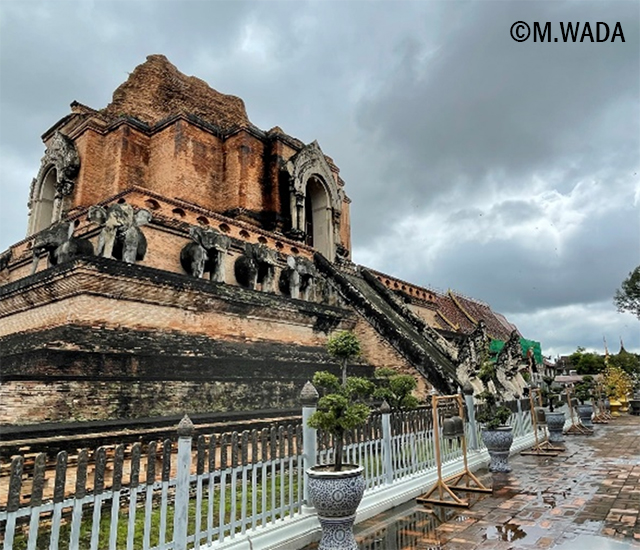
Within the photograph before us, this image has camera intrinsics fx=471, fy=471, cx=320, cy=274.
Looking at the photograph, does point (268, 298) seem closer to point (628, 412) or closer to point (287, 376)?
point (287, 376)

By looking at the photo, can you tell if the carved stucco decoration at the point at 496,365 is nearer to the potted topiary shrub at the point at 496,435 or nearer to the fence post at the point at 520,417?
the fence post at the point at 520,417

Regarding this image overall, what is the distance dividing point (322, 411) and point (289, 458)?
62 centimetres

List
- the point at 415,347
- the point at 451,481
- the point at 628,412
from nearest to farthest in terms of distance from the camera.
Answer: the point at 451,481 → the point at 415,347 → the point at 628,412

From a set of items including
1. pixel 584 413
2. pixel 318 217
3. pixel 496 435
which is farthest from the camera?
pixel 318 217

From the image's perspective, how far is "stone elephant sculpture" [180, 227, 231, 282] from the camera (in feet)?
38.7

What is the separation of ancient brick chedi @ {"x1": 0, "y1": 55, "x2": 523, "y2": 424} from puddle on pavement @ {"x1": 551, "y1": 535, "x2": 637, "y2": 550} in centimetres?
505

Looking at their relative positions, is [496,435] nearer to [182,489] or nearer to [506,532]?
[506,532]

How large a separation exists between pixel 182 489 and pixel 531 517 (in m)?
4.11

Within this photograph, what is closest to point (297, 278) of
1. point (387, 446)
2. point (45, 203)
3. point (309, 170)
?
point (309, 170)

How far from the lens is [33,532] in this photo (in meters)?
2.87

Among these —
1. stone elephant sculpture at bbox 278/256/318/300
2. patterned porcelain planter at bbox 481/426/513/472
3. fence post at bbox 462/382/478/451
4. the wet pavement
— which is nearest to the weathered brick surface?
stone elephant sculpture at bbox 278/256/318/300

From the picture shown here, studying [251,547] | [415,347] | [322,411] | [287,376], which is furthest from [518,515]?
[415,347]

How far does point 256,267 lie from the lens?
13.2m

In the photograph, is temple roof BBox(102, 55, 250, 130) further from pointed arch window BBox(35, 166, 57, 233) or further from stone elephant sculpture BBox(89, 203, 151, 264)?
stone elephant sculpture BBox(89, 203, 151, 264)
